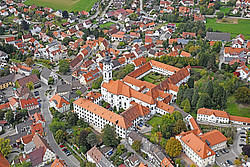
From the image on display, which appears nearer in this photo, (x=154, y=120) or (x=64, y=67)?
(x=154, y=120)

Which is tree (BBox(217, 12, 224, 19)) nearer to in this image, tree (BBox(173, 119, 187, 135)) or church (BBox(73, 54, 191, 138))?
church (BBox(73, 54, 191, 138))

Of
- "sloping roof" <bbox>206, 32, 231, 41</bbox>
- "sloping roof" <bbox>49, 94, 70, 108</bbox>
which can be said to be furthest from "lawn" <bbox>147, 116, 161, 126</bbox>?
"sloping roof" <bbox>206, 32, 231, 41</bbox>

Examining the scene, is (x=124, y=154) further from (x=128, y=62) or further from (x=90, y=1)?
(x=90, y=1)

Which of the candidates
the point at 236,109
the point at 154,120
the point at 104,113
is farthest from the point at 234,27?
the point at 104,113

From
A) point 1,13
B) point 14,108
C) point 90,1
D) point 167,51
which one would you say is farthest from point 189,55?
point 1,13

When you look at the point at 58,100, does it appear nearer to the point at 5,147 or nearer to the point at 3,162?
the point at 5,147

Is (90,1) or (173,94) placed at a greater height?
(90,1)
